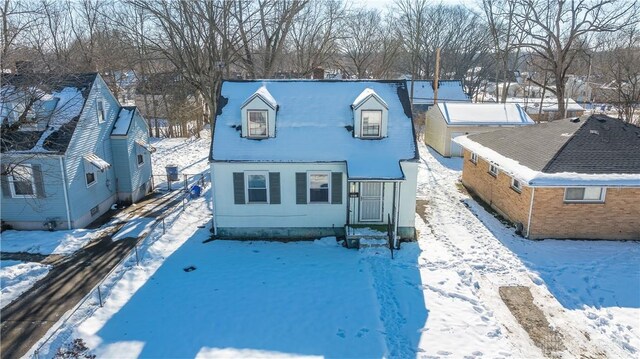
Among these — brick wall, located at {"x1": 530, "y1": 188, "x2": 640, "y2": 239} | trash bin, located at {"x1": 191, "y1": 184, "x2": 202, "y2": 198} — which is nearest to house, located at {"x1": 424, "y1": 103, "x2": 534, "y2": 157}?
brick wall, located at {"x1": 530, "y1": 188, "x2": 640, "y2": 239}

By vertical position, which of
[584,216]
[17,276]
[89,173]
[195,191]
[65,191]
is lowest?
[17,276]

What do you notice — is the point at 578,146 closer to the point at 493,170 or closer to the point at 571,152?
the point at 571,152

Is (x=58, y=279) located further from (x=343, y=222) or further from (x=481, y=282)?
(x=481, y=282)

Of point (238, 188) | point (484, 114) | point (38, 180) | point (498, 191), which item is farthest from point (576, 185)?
point (38, 180)

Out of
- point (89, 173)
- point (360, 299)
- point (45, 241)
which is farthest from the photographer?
point (89, 173)

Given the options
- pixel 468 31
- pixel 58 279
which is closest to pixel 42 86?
pixel 58 279

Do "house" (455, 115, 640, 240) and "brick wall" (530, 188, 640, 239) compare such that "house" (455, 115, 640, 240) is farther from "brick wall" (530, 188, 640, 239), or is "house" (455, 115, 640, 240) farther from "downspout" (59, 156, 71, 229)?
"downspout" (59, 156, 71, 229)
